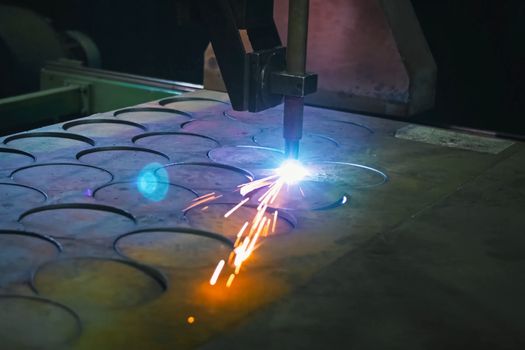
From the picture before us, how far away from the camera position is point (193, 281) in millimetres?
1366

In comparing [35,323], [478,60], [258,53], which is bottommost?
[35,323]

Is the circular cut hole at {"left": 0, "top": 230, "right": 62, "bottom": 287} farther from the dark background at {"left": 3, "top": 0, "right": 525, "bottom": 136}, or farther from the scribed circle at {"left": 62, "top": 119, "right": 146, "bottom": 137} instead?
the dark background at {"left": 3, "top": 0, "right": 525, "bottom": 136}

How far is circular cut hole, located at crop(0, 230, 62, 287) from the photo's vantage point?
53.4 inches

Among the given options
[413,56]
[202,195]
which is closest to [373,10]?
[413,56]

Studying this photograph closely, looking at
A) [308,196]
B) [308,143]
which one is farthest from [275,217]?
[308,143]

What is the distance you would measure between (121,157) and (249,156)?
33cm

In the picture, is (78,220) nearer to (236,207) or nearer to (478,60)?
(236,207)

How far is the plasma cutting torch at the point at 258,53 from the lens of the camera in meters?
1.69

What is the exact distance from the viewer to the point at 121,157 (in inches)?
81.4

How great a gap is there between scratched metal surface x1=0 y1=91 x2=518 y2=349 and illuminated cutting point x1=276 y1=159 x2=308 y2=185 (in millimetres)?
38

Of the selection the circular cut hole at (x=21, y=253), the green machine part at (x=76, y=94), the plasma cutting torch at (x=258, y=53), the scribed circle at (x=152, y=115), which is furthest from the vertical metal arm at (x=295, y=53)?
the green machine part at (x=76, y=94)

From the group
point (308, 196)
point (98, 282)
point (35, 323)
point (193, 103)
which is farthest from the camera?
point (193, 103)

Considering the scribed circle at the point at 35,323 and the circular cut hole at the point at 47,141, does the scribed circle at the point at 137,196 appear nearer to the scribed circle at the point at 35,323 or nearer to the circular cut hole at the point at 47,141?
the circular cut hole at the point at 47,141

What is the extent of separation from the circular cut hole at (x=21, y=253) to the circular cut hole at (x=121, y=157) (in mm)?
485
